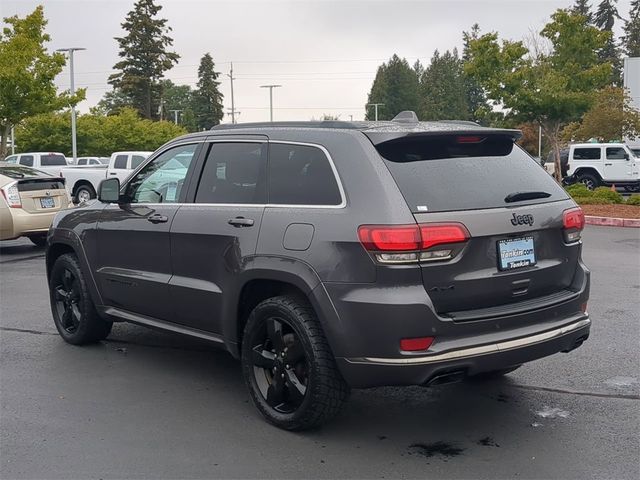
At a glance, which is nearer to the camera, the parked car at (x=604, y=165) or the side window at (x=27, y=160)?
the parked car at (x=604, y=165)

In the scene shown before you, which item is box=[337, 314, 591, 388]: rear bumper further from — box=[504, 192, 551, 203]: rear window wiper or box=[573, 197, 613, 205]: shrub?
box=[573, 197, 613, 205]: shrub

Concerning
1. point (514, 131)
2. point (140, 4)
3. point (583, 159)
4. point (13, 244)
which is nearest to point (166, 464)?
point (514, 131)

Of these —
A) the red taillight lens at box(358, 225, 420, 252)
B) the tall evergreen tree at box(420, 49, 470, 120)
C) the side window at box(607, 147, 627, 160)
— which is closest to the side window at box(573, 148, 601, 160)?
the side window at box(607, 147, 627, 160)

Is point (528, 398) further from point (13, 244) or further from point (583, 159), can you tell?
point (583, 159)

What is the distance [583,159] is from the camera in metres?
28.3

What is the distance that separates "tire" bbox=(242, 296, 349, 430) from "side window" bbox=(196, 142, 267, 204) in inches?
30.2

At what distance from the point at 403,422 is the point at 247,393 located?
1159mm

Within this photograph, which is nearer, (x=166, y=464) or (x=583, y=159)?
(x=166, y=464)

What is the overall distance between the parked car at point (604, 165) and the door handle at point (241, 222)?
25.8 meters

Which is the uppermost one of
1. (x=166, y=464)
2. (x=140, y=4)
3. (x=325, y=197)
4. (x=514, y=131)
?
(x=140, y=4)

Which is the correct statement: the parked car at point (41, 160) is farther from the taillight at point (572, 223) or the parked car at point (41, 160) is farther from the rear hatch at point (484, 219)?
the taillight at point (572, 223)

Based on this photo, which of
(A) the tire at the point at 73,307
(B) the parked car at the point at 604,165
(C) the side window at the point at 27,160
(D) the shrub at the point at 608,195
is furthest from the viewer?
(C) the side window at the point at 27,160

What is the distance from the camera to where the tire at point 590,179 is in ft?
92.6

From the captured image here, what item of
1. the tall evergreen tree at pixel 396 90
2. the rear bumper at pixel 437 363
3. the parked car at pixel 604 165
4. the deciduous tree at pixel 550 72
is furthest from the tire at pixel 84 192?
the tall evergreen tree at pixel 396 90
